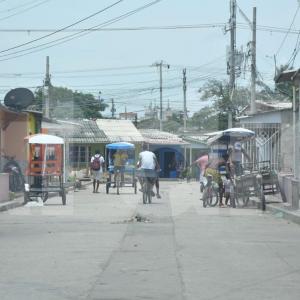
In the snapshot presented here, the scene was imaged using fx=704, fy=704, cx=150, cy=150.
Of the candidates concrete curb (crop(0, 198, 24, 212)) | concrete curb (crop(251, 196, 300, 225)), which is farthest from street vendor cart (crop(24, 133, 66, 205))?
concrete curb (crop(251, 196, 300, 225))

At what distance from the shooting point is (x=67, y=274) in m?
9.91

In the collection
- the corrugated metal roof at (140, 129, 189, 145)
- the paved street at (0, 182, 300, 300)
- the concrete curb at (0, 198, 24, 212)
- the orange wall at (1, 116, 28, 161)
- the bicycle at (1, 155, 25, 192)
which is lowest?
the paved street at (0, 182, 300, 300)

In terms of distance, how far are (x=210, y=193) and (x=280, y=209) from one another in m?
3.11

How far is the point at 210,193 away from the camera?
73.3 ft

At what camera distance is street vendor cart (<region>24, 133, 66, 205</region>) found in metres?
22.2

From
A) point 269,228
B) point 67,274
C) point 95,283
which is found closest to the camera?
point 95,283

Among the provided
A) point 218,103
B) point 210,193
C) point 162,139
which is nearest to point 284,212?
point 210,193

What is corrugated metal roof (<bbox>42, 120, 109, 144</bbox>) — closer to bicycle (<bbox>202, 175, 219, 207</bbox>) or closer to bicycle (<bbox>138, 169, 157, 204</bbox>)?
bicycle (<bbox>138, 169, 157, 204</bbox>)

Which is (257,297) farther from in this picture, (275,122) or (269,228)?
(275,122)

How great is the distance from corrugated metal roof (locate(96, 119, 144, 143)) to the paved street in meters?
34.2

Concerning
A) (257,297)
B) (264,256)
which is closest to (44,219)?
(264,256)

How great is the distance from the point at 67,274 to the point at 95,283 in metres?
0.76

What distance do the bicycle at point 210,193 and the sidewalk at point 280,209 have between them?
1355mm

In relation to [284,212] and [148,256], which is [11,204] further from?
[148,256]
